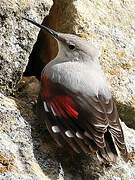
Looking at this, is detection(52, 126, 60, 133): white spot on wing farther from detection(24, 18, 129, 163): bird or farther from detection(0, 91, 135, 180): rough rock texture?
detection(0, 91, 135, 180): rough rock texture

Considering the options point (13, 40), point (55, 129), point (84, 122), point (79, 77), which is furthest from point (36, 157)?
point (13, 40)

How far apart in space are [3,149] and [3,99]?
2.32 ft

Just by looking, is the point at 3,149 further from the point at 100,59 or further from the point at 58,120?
the point at 100,59

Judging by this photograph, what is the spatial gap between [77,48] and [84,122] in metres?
1.07

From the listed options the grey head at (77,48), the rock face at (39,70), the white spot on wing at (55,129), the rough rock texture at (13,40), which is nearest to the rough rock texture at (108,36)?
the rock face at (39,70)

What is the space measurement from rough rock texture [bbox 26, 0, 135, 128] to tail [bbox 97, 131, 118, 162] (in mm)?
845

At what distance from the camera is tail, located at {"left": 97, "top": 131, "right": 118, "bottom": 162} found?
150 inches

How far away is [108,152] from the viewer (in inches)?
151

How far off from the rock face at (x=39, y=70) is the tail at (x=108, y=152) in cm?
19

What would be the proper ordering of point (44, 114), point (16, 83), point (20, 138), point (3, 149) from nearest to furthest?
1. point (3, 149)
2. point (20, 138)
3. point (44, 114)
4. point (16, 83)

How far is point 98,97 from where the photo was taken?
4148 mm

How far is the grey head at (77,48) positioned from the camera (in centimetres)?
464

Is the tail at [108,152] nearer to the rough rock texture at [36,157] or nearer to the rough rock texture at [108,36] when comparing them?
the rough rock texture at [36,157]

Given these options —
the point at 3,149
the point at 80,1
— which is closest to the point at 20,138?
the point at 3,149
